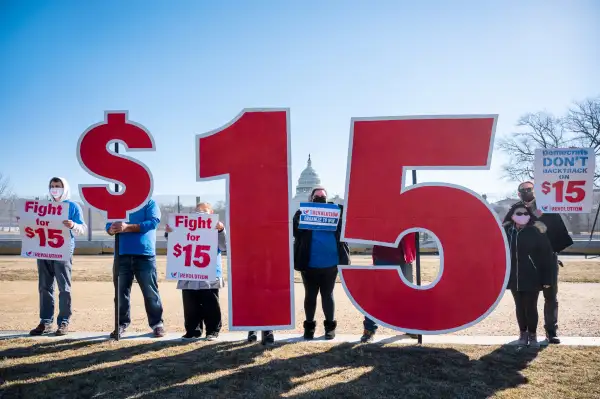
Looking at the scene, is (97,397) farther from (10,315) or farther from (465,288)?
(10,315)

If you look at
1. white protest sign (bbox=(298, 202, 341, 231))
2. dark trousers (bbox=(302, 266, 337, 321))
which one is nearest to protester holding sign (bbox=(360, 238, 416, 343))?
dark trousers (bbox=(302, 266, 337, 321))

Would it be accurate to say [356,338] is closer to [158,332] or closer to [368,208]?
[368,208]

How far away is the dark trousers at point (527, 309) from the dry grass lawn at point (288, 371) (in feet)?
1.11

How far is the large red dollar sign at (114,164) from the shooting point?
213 inches

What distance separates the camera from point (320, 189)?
19.0 feet

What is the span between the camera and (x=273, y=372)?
456 cm

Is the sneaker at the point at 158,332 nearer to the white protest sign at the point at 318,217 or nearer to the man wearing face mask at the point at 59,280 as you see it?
the man wearing face mask at the point at 59,280

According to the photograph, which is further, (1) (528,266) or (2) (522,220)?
(2) (522,220)

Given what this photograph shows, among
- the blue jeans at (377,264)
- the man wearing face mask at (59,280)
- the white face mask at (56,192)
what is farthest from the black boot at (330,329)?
the white face mask at (56,192)

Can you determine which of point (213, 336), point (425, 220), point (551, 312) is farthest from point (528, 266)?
point (213, 336)

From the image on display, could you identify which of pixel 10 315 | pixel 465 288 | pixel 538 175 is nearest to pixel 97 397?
pixel 465 288

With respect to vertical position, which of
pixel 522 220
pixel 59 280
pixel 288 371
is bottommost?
pixel 288 371

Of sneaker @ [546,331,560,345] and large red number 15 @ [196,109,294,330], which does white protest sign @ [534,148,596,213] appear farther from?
large red number 15 @ [196,109,294,330]

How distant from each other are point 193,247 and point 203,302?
81cm
